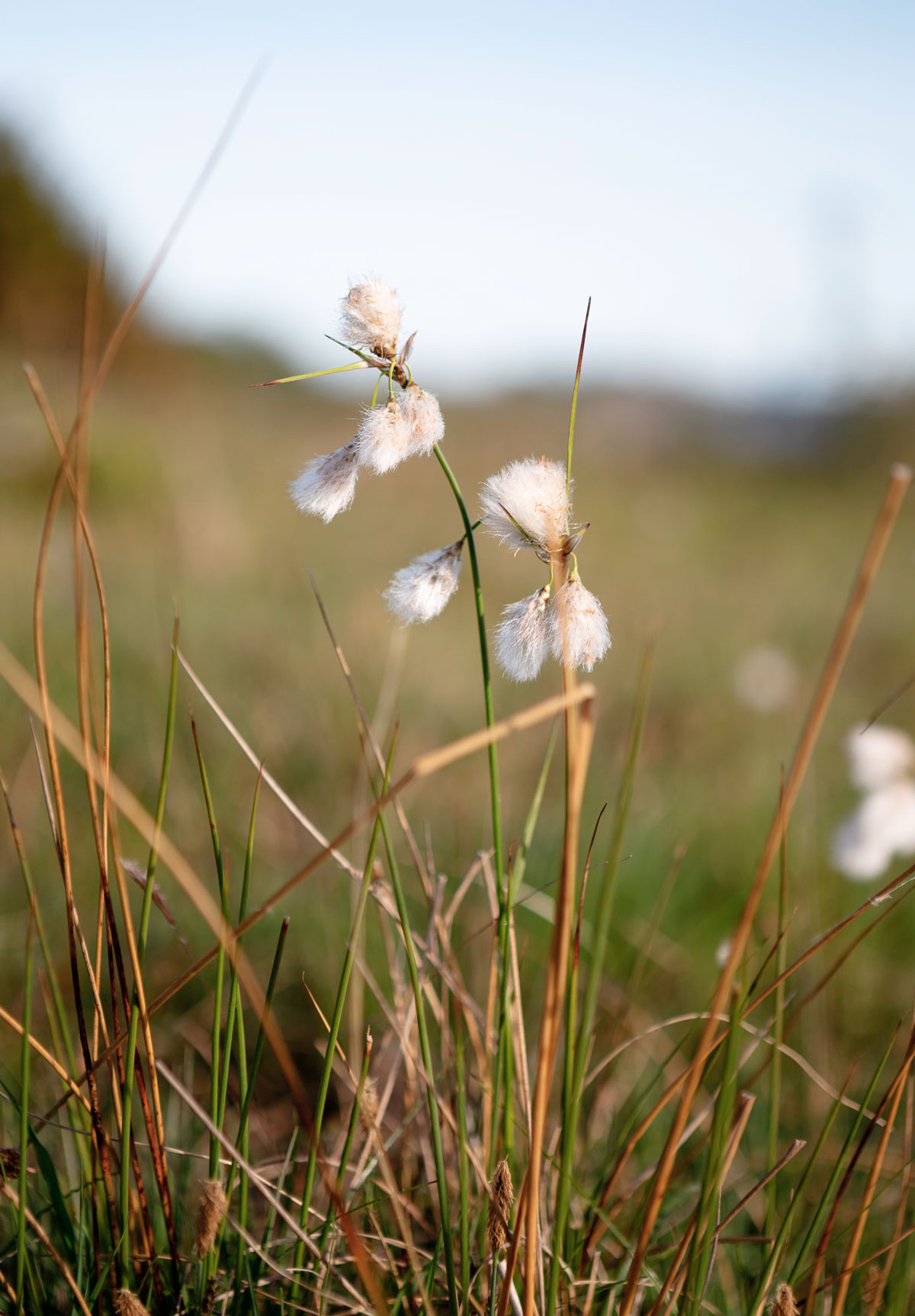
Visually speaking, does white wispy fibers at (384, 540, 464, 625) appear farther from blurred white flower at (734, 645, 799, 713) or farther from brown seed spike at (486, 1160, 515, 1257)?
blurred white flower at (734, 645, 799, 713)

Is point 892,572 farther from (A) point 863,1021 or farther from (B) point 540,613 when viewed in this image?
(B) point 540,613

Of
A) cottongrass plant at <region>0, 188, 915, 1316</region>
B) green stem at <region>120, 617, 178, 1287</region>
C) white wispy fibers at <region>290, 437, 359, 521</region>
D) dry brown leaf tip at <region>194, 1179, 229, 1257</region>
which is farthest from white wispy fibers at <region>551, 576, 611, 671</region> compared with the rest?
dry brown leaf tip at <region>194, 1179, 229, 1257</region>

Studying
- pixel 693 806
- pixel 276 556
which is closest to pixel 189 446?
pixel 276 556

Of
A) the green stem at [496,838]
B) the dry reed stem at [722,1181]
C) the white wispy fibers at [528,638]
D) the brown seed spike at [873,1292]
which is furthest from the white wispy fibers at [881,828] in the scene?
the white wispy fibers at [528,638]

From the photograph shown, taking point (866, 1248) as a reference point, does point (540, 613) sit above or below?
above

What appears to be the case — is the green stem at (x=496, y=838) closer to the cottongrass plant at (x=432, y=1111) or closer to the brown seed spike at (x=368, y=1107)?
the cottongrass plant at (x=432, y=1111)

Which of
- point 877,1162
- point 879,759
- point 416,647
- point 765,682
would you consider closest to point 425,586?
point 877,1162
